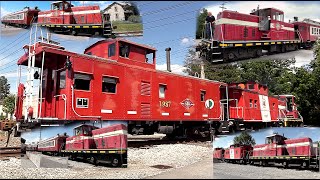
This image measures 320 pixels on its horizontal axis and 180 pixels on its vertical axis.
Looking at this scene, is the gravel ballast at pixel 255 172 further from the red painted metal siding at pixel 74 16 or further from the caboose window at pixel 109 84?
the caboose window at pixel 109 84

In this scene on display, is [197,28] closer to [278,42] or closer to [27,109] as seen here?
[278,42]

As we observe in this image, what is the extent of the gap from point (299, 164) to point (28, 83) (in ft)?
17.5

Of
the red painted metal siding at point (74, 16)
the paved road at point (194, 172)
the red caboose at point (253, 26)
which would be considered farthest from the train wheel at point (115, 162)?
the red caboose at point (253, 26)

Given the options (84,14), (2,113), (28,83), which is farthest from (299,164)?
(2,113)

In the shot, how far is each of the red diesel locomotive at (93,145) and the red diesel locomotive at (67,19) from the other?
1965 millimetres

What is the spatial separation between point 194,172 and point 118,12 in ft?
9.89

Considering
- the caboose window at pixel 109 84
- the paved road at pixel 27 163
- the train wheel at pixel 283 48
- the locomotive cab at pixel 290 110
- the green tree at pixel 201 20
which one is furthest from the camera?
the caboose window at pixel 109 84

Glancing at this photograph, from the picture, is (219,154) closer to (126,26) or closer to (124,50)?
(126,26)

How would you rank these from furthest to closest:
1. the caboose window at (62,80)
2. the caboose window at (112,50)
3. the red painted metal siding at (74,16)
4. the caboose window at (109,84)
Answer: the caboose window at (112,50) < the caboose window at (109,84) < the caboose window at (62,80) < the red painted metal siding at (74,16)

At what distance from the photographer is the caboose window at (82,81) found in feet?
24.5

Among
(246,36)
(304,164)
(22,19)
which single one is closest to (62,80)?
(22,19)

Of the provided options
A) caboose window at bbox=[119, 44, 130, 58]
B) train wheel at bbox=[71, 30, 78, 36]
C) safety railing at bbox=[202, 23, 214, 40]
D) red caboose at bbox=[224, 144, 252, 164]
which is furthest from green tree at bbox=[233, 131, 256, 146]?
caboose window at bbox=[119, 44, 130, 58]

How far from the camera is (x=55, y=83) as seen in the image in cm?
736

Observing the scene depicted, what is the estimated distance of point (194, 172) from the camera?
199 inches
